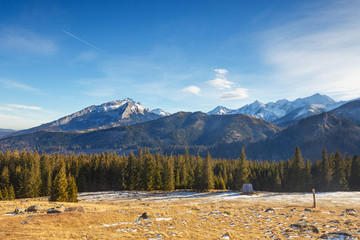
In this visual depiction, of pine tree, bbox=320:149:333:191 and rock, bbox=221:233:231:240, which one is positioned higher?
rock, bbox=221:233:231:240

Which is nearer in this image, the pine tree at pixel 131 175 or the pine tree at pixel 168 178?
the pine tree at pixel 168 178

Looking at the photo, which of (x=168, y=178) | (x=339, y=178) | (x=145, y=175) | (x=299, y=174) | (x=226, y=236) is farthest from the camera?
(x=145, y=175)

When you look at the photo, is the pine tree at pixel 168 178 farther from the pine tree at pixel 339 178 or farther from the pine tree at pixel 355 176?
the pine tree at pixel 355 176

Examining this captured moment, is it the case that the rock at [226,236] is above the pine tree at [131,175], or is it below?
above

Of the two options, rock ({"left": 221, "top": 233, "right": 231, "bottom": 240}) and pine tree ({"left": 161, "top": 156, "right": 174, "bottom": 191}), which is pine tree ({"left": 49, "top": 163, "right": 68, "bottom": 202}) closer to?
pine tree ({"left": 161, "top": 156, "right": 174, "bottom": 191})

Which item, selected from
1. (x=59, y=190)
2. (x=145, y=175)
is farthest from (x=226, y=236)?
(x=145, y=175)

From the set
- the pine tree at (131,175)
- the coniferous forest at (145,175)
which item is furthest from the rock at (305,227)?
the pine tree at (131,175)

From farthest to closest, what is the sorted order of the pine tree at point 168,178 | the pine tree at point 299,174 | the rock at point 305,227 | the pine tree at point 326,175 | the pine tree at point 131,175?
the pine tree at point 131,175 < the pine tree at point 299,174 < the pine tree at point 168,178 < the pine tree at point 326,175 < the rock at point 305,227

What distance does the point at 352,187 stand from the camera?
3241 inches

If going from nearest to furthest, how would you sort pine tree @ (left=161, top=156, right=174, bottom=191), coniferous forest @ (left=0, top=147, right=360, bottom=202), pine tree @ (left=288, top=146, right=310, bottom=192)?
coniferous forest @ (left=0, top=147, right=360, bottom=202) < pine tree @ (left=161, top=156, right=174, bottom=191) < pine tree @ (left=288, top=146, right=310, bottom=192)

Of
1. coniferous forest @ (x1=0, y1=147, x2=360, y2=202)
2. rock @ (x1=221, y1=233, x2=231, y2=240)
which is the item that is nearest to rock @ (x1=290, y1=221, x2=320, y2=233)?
rock @ (x1=221, y1=233, x2=231, y2=240)

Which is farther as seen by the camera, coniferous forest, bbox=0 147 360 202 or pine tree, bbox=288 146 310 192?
pine tree, bbox=288 146 310 192

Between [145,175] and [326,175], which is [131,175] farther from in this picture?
[326,175]

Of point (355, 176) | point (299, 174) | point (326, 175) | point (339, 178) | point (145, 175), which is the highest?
point (326, 175)
